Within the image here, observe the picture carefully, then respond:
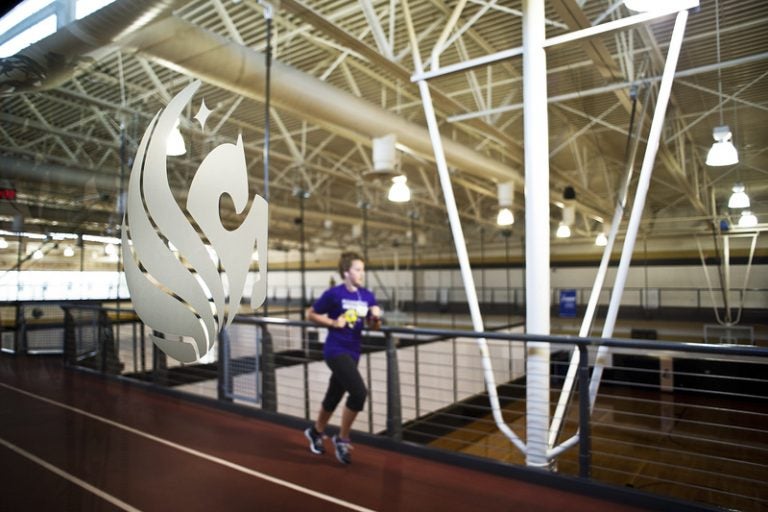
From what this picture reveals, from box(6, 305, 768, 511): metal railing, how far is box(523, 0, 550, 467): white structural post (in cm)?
20

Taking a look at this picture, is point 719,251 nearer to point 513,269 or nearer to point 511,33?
point 511,33

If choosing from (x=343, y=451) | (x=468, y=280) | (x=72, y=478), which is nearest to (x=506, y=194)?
(x=468, y=280)

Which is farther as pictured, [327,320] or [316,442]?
[316,442]

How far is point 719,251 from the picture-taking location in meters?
2.69

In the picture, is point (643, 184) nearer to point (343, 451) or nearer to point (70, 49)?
point (343, 451)

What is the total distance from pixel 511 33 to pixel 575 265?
11.5ft

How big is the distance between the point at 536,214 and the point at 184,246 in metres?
2.43

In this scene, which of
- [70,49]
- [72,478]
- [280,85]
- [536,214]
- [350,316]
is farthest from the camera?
[280,85]

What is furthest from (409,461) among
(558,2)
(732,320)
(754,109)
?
(558,2)

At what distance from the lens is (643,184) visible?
3.13 m

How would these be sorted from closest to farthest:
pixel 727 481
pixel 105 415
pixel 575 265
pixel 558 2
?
1. pixel 105 415
2. pixel 558 2
3. pixel 575 265
4. pixel 727 481

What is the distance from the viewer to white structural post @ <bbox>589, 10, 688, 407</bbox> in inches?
116

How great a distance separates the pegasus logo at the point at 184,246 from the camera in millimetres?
1754

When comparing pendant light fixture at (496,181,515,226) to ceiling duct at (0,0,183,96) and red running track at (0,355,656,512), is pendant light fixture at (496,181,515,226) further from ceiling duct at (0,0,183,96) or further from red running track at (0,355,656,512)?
ceiling duct at (0,0,183,96)
